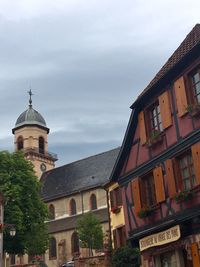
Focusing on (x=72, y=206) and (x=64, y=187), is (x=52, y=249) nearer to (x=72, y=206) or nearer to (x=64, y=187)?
(x=72, y=206)

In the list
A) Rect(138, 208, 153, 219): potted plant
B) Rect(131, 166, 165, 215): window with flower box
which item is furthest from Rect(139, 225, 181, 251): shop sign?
Rect(131, 166, 165, 215): window with flower box

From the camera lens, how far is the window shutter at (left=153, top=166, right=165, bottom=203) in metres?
18.6

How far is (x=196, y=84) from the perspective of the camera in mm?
17625

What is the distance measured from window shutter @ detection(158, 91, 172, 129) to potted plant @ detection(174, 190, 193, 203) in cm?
287

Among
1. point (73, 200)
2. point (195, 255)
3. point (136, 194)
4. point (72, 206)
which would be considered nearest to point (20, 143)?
point (73, 200)

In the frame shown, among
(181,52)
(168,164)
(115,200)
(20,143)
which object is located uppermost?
(20,143)

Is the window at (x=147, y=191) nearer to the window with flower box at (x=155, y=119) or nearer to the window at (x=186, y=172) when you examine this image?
the window with flower box at (x=155, y=119)

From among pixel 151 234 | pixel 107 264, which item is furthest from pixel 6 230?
pixel 151 234

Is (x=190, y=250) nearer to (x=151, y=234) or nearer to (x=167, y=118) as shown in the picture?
(x=151, y=234)

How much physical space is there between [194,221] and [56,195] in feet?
151

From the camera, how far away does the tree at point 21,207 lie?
37.7 metres

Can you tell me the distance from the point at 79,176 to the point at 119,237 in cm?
3192

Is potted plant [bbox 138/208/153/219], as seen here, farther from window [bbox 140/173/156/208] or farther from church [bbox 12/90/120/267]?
church [bbox 12/90/120/267]

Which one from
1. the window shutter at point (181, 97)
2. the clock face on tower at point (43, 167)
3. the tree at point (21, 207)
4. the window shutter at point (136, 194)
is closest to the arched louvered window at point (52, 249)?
the tree at point (21, 207)
